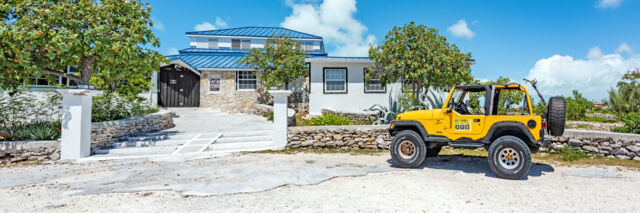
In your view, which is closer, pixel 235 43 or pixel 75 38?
pixel 75 38

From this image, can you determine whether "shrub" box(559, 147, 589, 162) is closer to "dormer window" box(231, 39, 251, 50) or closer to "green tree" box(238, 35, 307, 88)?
"green tree" box(238, 35, 307, 88)

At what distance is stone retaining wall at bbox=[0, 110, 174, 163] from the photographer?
714cm

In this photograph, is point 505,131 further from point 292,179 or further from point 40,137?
point 40,137

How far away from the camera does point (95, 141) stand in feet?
26.6

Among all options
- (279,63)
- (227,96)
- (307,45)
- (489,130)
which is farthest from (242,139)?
(307,45)

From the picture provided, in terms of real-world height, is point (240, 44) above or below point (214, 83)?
above

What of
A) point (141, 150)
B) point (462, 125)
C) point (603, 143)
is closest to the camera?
point (462, 125)

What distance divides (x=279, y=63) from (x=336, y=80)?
3.75 m

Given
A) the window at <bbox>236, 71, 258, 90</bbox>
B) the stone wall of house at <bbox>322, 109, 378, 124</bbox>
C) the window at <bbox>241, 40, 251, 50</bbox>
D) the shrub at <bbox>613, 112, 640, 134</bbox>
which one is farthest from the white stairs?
the window at <bbox>241, 40, 251, 50</bbox>

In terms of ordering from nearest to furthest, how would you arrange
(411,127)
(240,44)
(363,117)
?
(411,127), (363,117), (240,44)

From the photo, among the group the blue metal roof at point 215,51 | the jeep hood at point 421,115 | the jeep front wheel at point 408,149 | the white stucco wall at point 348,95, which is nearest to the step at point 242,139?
the jeep front wheel at point 408,149

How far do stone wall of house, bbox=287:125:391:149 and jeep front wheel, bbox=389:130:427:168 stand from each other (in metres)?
2.24

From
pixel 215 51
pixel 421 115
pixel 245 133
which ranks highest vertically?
pixel 215 51

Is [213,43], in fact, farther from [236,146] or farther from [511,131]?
[511,131]
